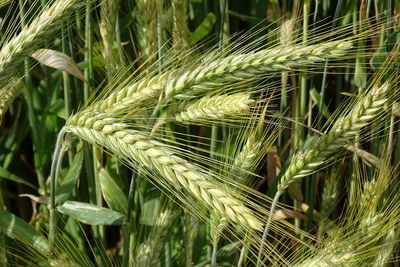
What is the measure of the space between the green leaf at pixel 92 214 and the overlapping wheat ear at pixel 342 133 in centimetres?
37

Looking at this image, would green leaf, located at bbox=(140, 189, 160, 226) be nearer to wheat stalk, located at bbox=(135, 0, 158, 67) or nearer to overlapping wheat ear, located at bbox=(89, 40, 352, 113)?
wheat stalk, located at bbox=(135, 0, 158, 67)

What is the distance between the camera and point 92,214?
1631mm

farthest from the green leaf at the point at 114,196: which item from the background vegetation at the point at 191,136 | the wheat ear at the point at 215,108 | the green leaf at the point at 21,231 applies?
the wheat ear at the point at 215,108

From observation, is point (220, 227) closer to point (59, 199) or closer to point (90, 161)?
point (59, 199)

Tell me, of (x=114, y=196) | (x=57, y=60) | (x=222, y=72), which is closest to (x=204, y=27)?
(x=57, y=60)

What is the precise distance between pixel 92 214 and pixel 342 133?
23.9 inches

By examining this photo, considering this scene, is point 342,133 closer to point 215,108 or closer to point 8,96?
point 215,108

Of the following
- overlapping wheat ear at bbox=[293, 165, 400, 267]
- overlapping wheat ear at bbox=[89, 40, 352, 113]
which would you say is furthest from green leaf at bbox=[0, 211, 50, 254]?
overlapping wheat ear at bbox=[293, 165, 400, 267]

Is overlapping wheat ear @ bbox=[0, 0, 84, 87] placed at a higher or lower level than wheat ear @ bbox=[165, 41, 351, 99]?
higher

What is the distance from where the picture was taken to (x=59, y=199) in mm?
1596

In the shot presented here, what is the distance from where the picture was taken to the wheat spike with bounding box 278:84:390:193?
142cm

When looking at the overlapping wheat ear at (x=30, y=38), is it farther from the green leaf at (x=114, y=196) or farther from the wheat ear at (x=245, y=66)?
the green leaf at (x=114, y=196)

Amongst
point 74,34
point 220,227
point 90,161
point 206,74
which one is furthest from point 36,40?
point 74,34

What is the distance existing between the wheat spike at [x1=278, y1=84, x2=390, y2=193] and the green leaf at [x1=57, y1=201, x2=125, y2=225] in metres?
0.43
